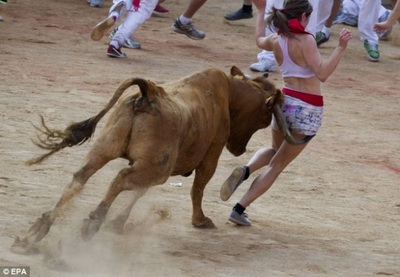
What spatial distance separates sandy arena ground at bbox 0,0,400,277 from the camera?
6.96 meters

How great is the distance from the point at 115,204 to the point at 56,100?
12.2ft

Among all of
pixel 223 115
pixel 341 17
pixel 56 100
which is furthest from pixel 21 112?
pixel 341 17

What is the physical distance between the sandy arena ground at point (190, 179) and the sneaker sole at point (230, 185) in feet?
0.86

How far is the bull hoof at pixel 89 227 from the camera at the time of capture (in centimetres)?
654

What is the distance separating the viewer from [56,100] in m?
11.3

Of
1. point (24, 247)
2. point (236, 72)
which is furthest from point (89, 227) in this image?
point (236, 72)

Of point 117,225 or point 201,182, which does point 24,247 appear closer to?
point 117,225

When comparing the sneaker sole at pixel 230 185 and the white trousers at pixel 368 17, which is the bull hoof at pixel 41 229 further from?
the white trousers at pixel 368 17

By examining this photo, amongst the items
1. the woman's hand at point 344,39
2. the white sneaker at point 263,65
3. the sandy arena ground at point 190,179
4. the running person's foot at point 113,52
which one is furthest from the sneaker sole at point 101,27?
the woman's hand at point 344,39

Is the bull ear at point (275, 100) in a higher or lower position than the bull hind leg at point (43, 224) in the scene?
higher

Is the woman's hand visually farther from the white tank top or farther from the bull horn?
the bull horn

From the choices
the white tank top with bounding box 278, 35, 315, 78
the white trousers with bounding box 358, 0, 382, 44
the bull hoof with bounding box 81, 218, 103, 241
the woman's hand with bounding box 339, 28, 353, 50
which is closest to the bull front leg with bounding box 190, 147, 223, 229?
the white tank top with bounding box 278, 35, 315, 78

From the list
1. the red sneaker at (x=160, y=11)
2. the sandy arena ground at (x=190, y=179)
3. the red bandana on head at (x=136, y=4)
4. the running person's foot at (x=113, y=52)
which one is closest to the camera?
the sandy arena ground at (x=190, y=179)

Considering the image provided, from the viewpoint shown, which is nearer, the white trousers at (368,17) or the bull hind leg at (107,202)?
the bull hind leg at (107,202)
